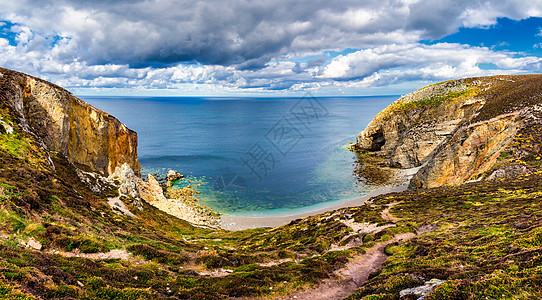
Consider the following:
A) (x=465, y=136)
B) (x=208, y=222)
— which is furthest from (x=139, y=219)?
(x=465, y=136)

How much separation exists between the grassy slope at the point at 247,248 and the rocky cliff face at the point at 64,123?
747 cm

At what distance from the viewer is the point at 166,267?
57.5 feet

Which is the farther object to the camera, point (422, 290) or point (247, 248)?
point (247, 248)

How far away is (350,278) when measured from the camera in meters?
17.8

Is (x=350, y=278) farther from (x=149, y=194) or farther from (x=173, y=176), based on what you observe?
(x=173, y=176)

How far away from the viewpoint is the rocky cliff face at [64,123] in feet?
127

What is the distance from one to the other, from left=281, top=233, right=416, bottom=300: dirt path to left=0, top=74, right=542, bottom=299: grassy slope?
2.25 ft

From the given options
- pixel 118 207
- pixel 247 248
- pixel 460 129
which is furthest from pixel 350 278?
pixel 460 129

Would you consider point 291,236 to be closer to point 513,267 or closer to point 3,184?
point 513,267

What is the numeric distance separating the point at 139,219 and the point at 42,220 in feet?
61.3

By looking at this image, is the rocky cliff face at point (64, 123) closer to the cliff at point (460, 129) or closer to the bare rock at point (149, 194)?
the bare rock at point (149, 194)

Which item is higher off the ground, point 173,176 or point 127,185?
point 127,185

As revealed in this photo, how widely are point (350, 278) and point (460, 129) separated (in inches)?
2189

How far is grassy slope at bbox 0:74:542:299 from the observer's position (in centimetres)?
1032
